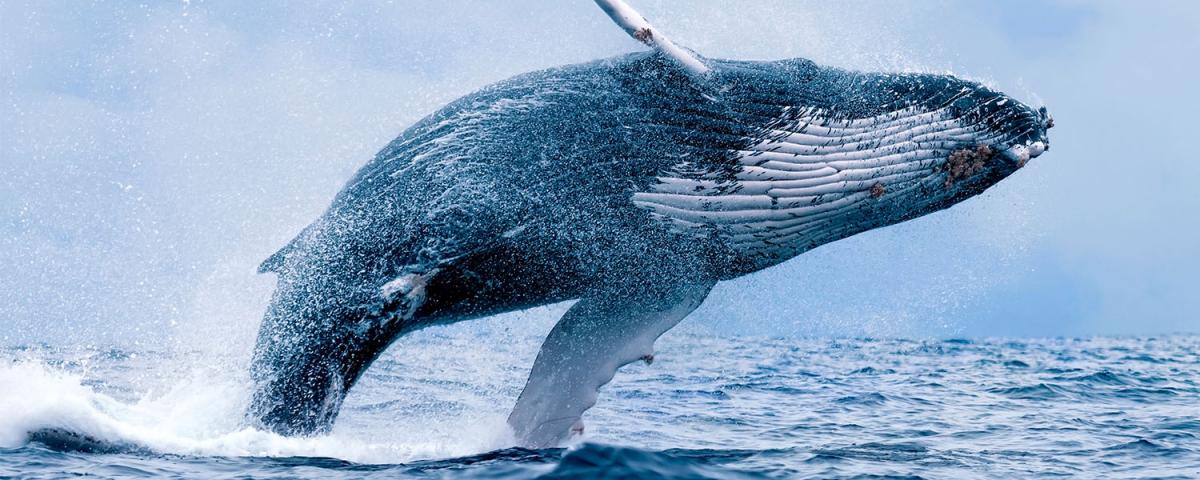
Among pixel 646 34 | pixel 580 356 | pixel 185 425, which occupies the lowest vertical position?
pixel 185 425

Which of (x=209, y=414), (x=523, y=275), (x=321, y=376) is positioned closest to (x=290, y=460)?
(x=321, y=376)

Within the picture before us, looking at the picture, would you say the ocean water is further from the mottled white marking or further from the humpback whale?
the mottled white marking

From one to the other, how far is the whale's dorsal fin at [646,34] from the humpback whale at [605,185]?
15 mm

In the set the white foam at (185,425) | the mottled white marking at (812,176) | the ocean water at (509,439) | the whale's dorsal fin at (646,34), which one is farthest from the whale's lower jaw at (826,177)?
the white foam at (185,425)

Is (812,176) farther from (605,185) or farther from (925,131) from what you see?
(605,185)

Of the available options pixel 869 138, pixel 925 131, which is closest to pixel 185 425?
pixel 869 138

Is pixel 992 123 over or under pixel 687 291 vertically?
over

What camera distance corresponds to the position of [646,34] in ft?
22.4

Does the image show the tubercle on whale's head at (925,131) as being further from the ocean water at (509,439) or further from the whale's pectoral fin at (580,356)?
the ocean water at (509,439)

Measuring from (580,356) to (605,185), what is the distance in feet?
5.23

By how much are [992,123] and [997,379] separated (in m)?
15.5

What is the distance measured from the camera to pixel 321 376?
7.07 metres

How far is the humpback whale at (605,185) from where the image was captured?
6.89 metres

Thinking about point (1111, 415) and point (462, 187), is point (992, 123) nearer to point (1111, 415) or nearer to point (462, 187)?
point (462, 187)
